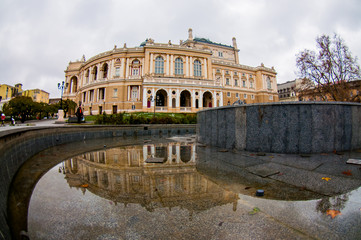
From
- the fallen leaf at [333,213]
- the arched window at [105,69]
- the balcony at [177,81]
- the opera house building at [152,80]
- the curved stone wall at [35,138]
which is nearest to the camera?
the fallen leaf at [333,213]

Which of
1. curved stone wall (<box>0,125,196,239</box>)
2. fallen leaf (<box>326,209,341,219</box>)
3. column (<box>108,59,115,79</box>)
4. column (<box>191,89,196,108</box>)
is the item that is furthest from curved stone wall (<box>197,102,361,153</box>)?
column (<box>108,59,115,79</box>)

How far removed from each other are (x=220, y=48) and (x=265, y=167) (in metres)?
60.8

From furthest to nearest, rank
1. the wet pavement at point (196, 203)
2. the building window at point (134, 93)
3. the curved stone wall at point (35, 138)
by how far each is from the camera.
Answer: the building window at point (134, 93)
the curved stone wall at point (35, 138)
the wet pavement at point (196, 203)

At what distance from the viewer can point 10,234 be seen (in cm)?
119

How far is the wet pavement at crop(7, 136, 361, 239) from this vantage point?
130cm

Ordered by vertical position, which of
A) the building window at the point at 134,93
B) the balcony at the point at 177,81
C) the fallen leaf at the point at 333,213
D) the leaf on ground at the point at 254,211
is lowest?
the leaf on ground at the point at 254,211

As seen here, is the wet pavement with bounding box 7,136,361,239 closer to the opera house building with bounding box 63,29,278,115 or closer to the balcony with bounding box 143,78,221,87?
the opera house building with bounding box 63,29,278,115

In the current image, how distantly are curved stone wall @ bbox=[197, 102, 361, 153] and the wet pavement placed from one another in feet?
4.43

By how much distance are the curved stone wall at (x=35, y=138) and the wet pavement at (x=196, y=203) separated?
0.22 metres

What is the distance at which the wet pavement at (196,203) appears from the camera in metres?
1.30

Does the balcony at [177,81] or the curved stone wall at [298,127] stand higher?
the balcony at [177,81]

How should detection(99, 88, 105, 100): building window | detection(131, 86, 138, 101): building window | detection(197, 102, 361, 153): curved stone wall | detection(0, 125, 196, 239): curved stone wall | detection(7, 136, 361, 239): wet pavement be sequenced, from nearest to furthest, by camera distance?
1. detection(7, 136, 361, 239): wet pavement
2. detection(0, 125, 196, 239): curved stone wall
3. detection(197, 102, 361, 153): curved stone wall
4. detection(131, 86, 138, 101): building window
5. detection(99, 88, 105, 100): building window

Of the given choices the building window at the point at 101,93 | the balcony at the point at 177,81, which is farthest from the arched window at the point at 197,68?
the building window at the point at 101,93

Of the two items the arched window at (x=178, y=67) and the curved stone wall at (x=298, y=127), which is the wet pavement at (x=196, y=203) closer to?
the curved stone wall at (x=298, y=127)
